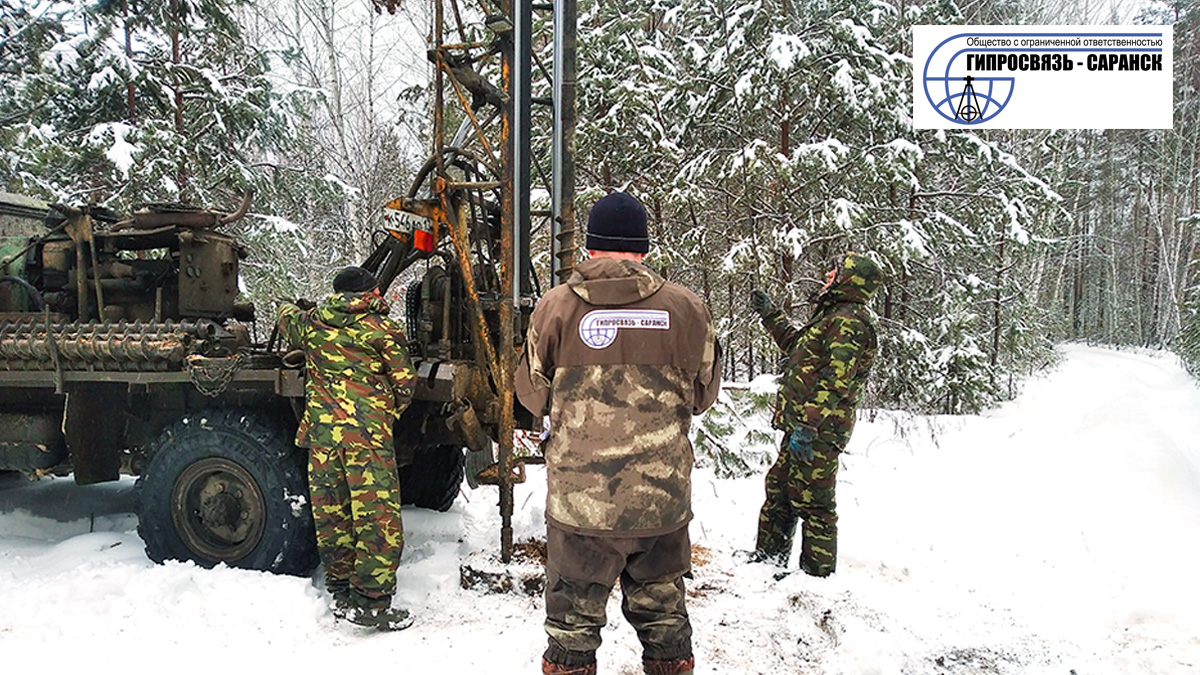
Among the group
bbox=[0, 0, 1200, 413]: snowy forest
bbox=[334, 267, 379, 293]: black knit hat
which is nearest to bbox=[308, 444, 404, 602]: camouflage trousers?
bbox=[334, 267, 379, 293]: black knit hat

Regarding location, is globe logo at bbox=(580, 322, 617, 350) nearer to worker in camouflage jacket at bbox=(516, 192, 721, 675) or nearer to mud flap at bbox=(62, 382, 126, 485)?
worker in camouflage jacket at bbox=(516, 192, 721, 675)

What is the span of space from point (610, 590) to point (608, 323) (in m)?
1.00

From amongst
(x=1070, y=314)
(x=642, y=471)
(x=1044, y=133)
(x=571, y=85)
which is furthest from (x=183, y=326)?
(x=1070, y=314)

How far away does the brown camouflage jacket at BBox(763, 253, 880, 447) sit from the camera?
4.61 metres

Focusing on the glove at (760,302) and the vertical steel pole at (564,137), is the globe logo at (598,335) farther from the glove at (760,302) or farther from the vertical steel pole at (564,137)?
the vertical steel pole at (564,137)

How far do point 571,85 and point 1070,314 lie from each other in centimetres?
4417

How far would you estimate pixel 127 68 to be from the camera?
1012cm

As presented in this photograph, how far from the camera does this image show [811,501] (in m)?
4.66

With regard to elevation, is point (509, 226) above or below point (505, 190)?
below

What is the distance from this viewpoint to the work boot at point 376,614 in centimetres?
401

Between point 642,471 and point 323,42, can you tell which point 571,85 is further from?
point 323,42

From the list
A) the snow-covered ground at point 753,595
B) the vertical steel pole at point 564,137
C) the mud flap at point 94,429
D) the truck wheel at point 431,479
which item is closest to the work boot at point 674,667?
the snow-covered ground at point 753,595

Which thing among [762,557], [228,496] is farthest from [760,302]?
[228,496]

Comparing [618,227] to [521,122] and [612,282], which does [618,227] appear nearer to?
[612,282]
